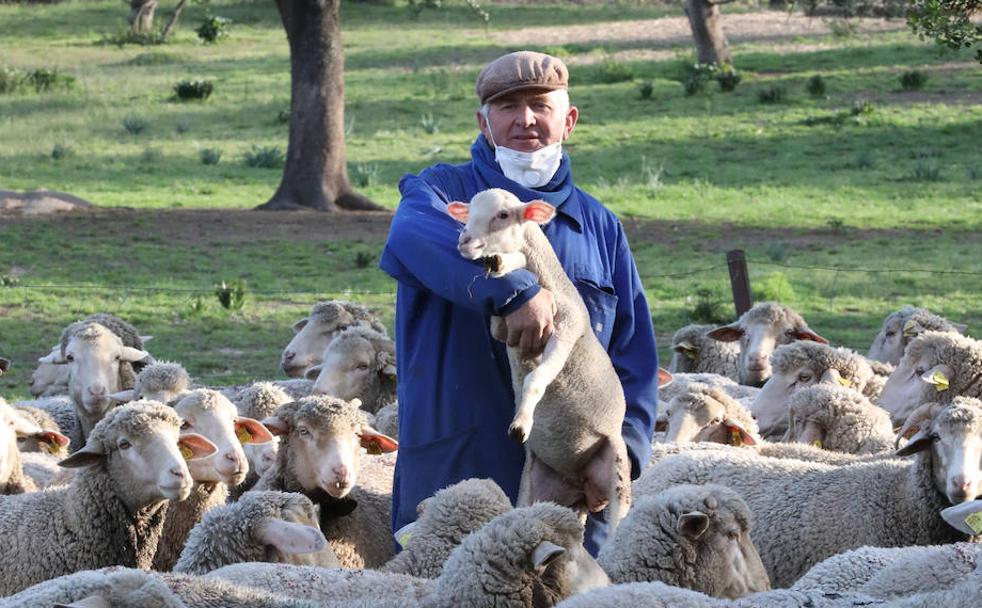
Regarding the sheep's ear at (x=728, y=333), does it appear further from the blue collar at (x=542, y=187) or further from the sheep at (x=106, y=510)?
the blue collar at (x=542, y=187)

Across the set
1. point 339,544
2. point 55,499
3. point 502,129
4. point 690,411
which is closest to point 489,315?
point 502,129

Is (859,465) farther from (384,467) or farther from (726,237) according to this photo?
(726,237)

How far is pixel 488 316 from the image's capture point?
15.4ft

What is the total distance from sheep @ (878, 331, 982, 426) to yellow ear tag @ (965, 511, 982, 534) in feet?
11.2

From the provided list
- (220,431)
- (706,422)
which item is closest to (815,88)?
(706,422)

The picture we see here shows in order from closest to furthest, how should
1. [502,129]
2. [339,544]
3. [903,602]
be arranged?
[903,602], [502,129], [339,544]

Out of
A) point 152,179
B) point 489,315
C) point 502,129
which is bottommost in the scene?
point 152,179

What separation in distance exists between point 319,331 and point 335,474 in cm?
412

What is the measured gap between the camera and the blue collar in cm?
487

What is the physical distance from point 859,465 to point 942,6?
23.4 ft

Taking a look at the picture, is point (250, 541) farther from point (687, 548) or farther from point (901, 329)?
point (901, 329)

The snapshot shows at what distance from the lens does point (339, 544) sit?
6.30m

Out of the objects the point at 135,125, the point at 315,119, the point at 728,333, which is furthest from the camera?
the point at 135,125

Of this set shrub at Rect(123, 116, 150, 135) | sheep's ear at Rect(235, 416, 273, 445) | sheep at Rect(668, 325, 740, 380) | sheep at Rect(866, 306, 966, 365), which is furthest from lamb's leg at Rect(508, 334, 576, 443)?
shrub at Rect(123, 116, 150, 135)
